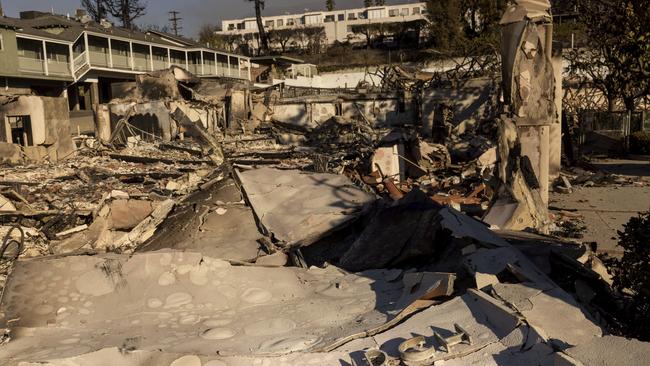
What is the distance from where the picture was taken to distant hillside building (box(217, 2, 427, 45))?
71.9 m

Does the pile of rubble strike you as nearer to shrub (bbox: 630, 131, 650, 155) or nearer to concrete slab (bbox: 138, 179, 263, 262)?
concrete slab (bbox: 138, 179, 263, 262)

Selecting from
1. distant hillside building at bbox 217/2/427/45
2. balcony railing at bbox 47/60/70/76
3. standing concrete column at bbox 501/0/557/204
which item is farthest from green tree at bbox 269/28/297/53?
standing concrete column at bbox 501/0/557/204

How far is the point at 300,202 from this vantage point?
25.9 ft

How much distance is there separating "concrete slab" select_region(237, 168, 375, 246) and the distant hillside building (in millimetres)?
62054

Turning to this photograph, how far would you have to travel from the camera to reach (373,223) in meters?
6.75

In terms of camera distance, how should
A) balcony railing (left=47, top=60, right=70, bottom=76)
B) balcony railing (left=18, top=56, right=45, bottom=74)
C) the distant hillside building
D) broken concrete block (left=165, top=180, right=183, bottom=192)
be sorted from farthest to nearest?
the distant hillside building → balcony railing (left=47, top=60, right=70, bottom=76) → balcony railing (left=18, top=56, right=45, bottom=74) → broken concrete block (left=165, top=180, right=183, bottom=192)

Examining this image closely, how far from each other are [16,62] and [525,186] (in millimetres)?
29619

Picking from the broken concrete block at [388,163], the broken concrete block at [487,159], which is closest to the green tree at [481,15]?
the broken concrete block at [487,159]

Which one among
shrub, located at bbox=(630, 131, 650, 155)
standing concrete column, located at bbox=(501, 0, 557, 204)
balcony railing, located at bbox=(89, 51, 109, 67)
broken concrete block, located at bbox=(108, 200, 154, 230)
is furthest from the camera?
balcony railing, located at bbox=(89, 51, 109, 67)

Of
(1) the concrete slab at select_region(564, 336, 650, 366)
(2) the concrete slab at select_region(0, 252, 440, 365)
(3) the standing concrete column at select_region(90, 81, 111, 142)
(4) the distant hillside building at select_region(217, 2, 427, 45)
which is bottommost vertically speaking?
(2) the concrete slab at select_region(0, 252, 440, 365)

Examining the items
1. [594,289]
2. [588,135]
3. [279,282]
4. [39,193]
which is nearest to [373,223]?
[279,282]

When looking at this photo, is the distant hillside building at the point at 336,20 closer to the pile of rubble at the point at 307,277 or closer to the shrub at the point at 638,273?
the pile of rubble at the point at 307,277

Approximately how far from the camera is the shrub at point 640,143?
1848 centimetres

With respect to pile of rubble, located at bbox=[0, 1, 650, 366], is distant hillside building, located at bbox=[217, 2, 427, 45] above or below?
above
